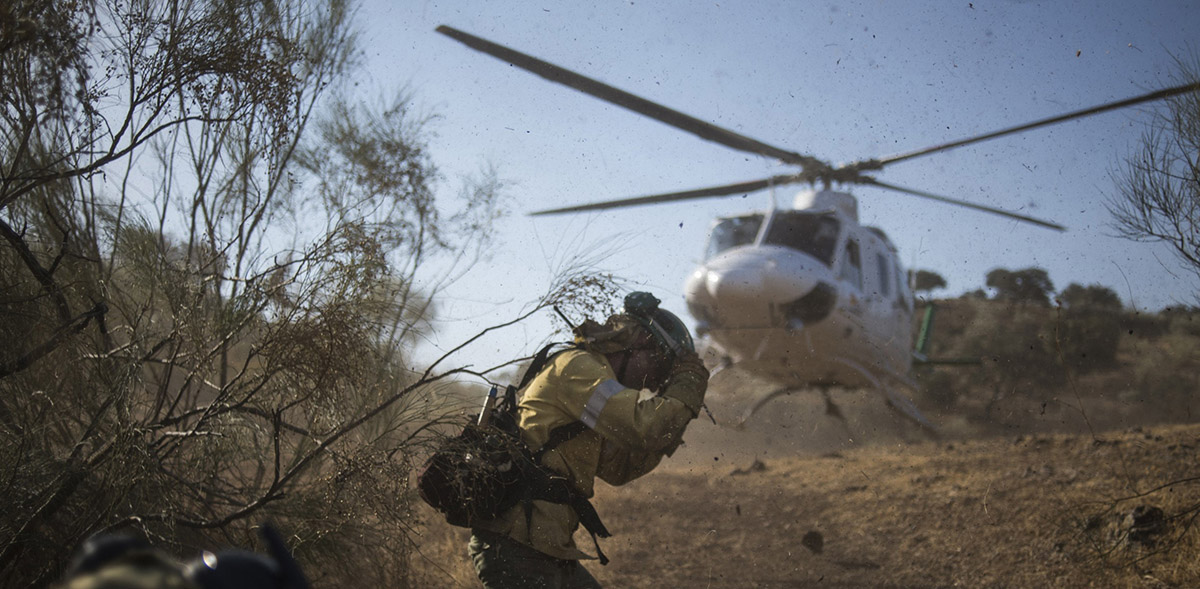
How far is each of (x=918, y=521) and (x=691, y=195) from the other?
9.94 ft

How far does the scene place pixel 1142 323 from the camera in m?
9.05

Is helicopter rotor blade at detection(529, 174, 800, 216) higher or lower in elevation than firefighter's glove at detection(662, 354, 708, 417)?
higher

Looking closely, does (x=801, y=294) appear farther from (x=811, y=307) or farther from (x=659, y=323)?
(x=659, y=323)

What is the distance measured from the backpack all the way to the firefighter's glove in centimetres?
41

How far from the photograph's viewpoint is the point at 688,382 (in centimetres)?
332

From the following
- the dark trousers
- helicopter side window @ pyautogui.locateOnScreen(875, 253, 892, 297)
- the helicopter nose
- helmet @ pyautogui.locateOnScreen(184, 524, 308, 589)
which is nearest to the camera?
helmet @ pyautogui.locateOnScreen(184, 524, 308, 589)

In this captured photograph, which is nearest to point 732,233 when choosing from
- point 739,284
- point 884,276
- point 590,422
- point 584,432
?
point 739,284

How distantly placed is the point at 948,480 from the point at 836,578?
5.86ft

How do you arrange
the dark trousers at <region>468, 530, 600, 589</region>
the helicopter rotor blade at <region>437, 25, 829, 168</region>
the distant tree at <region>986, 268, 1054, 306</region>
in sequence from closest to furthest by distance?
the dark trousers at <region>468, 530, 600, 589</region> → the helicopter rotor blade at <region>437, 25, 829, 168</region> → the distant tree at <region>986, 268, 1054, 306</region>

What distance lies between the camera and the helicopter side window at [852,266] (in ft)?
27.5

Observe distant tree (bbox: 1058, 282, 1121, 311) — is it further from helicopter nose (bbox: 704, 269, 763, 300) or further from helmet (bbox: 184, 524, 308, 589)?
helmet (bbox: 184, 524, 308, 589)

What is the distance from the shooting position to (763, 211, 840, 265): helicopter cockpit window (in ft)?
26.6

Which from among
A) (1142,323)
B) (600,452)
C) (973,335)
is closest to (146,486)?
(600,452)

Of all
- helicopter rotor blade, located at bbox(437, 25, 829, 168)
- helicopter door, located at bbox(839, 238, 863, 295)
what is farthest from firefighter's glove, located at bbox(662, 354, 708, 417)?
helicopter door, located at bbox(839, 238, 863, 295)
